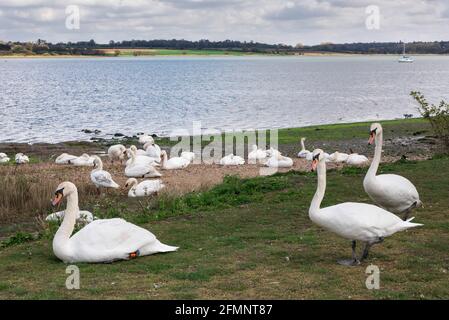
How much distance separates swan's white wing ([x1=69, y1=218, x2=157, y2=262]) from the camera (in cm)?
894

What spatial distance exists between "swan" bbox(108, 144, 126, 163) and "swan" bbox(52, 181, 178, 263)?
15.3m

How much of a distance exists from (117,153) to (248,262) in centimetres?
1691

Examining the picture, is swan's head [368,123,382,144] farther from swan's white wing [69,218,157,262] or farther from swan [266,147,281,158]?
swan [266,147,281,158]

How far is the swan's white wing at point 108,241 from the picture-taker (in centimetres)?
894

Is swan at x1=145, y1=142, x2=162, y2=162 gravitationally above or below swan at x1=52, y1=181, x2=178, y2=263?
below

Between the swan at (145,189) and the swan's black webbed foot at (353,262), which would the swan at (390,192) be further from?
the swan at (145,189)

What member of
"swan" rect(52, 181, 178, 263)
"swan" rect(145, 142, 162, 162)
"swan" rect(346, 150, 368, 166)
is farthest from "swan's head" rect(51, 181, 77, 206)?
"swan" rect(145, 142, 162, 162)

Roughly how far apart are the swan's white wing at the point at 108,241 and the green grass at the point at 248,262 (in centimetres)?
16

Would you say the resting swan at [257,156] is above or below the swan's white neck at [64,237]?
below

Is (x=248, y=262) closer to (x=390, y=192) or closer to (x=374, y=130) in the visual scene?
(x=390, y=192)

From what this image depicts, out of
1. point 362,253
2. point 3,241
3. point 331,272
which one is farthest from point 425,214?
point 3,241

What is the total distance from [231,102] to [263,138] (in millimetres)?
36004

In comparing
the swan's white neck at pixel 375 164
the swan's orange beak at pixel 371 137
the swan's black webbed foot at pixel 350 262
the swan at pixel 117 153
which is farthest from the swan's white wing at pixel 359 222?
the swan at pixel 117 153

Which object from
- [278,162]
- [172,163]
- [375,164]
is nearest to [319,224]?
[375,164]
